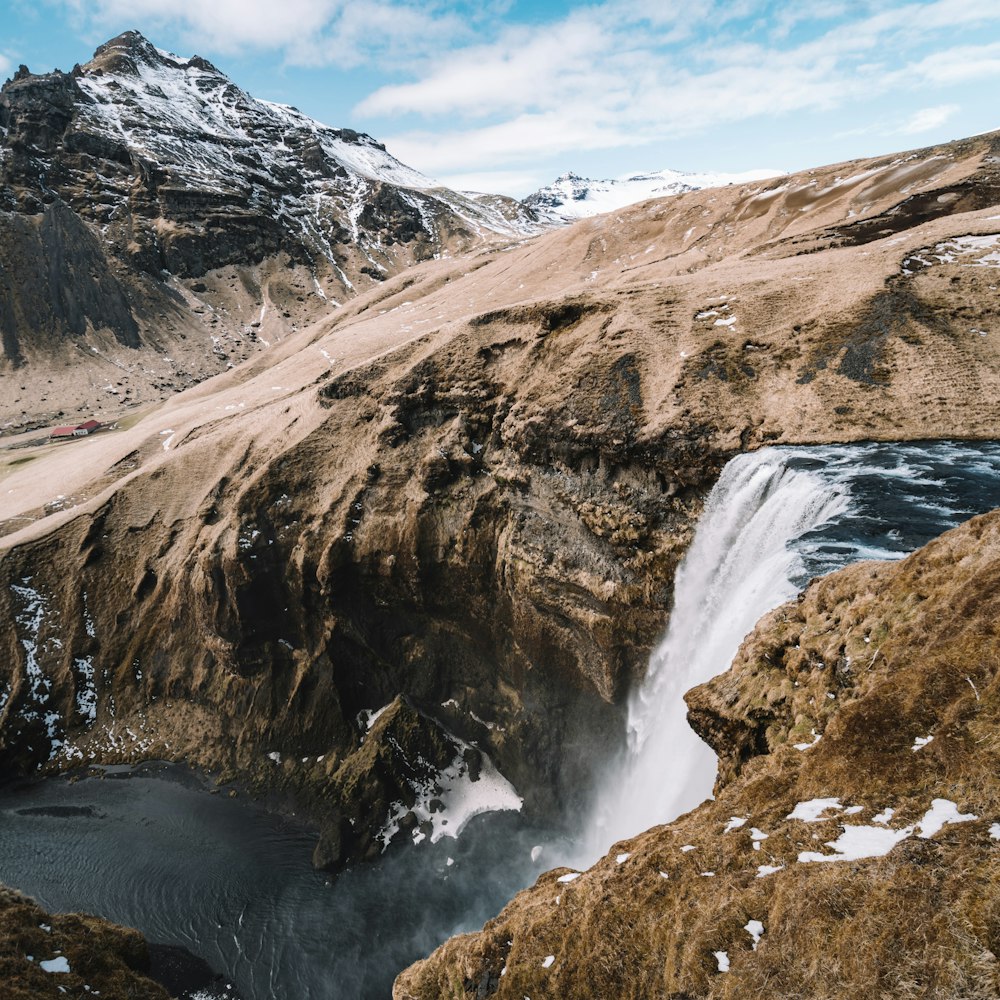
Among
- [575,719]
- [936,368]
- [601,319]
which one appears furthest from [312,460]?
[936,368]

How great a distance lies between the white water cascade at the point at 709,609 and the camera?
21.8 m

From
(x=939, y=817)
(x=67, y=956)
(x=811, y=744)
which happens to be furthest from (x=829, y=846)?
(x=67, y=956)

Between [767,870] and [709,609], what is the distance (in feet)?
59.5

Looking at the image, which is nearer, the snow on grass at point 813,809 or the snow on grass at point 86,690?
the snow on grass at point 813,809

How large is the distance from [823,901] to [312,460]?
4605cm

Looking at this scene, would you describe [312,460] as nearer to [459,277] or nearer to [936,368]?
[936,368]

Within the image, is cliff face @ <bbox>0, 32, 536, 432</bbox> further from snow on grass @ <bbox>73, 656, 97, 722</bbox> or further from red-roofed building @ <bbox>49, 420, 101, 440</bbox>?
snow on grass @ <bbox>73, 656, 97, 722</bbox>

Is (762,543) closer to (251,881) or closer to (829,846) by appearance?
(829,846)

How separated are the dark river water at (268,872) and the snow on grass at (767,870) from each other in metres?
18.1

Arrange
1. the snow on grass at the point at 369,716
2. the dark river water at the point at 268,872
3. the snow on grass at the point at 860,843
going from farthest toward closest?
the snow on grass at the point at 369,716 < the dark river water at the point at 268,872 < the snow on grass at the point at 860,843

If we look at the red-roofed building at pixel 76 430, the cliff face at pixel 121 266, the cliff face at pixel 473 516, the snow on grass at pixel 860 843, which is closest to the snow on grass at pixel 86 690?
the cliff face at pixel 473 516

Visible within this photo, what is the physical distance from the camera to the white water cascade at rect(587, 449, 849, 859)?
2178 cm

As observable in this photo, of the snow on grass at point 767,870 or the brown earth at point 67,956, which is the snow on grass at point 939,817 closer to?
the snow on grass at point 767,870

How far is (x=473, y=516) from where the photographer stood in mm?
41312
